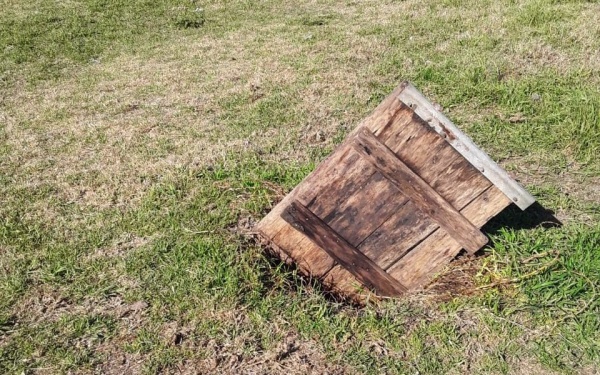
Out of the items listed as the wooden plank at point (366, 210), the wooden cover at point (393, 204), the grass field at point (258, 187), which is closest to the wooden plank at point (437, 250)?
the wooden cover at point (393, 204)

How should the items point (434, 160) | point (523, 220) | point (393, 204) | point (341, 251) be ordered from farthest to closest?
point (523, 220), point (341, 251), point (393, 204), point (434, 160)

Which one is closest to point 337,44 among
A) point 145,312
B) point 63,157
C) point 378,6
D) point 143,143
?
point 378,6

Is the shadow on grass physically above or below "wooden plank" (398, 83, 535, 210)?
below

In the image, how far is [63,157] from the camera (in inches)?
187

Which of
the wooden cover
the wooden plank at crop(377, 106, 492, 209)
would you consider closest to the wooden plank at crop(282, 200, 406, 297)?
the wooden cover

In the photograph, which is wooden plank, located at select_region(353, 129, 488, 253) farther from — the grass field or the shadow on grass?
the shadow on grass

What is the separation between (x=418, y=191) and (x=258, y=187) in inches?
55.3

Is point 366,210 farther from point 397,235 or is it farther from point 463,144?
point 463,144

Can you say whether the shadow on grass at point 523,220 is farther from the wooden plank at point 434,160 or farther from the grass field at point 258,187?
the wooden plank at point 434,160

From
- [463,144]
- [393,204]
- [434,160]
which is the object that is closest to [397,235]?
[393,204]

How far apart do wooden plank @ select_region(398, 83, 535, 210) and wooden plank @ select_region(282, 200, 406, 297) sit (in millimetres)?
795

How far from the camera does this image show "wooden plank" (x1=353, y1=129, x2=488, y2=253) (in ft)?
9.39

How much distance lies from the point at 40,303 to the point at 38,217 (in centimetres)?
93

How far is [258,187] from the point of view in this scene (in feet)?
13.2
